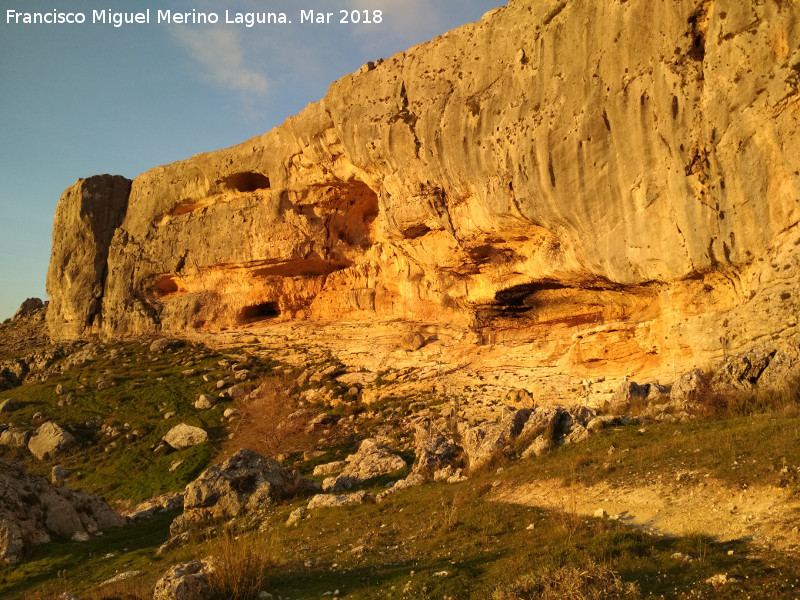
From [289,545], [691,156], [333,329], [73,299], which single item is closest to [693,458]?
[289,545]

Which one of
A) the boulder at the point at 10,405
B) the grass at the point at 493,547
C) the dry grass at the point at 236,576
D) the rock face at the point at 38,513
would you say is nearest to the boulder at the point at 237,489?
the grass at the point at 493,547

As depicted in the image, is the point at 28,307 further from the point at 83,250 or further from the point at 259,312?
the point at 259,312

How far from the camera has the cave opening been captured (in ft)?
117

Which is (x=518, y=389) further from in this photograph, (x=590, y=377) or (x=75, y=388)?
(x=75, y=388)

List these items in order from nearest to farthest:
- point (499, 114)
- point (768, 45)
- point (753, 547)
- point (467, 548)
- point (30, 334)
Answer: point (753, 547) < point (467, 548) < point (768, 45) < point (499, 114) < point (30, 334)

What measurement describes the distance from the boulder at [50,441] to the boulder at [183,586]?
76.7ft

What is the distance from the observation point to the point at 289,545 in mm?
10922

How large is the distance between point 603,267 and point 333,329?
56.0 ft

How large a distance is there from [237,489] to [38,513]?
504 cm

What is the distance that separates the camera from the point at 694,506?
341 inches

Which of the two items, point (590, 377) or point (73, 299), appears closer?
point (590, 377)

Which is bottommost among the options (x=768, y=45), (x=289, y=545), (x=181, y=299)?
(x=289, y=545)

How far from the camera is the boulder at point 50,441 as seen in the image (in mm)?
27016

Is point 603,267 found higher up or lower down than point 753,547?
higher up
